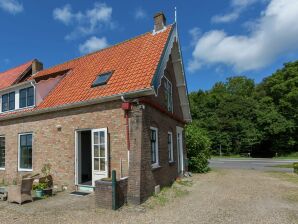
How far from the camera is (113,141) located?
1075cm

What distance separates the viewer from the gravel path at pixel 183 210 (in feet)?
26.1

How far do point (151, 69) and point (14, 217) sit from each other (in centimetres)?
692

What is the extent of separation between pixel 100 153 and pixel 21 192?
3119 mm

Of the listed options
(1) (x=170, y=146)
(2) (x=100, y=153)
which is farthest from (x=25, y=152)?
(1) (x=170, y=146)

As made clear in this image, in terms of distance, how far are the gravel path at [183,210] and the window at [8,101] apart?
736 cm

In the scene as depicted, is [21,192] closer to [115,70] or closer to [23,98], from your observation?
[115,70]

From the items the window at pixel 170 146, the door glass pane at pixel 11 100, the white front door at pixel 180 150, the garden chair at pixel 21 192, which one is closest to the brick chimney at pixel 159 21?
the window at pixel 170 146

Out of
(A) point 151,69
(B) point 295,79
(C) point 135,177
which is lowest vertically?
(C) point 135,177

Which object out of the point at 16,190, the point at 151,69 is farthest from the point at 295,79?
the point at 16,190

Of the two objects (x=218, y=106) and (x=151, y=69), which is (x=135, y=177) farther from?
(x=218, y=106)

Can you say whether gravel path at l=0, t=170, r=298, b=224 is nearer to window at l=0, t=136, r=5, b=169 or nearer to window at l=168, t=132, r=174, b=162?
window at l=168, t=132, r=174, b=162

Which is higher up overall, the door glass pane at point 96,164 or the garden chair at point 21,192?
the door glass pane at point 96,164

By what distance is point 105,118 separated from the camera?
437 inches

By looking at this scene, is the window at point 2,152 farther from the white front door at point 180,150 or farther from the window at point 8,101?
the white front door at point 180,150
